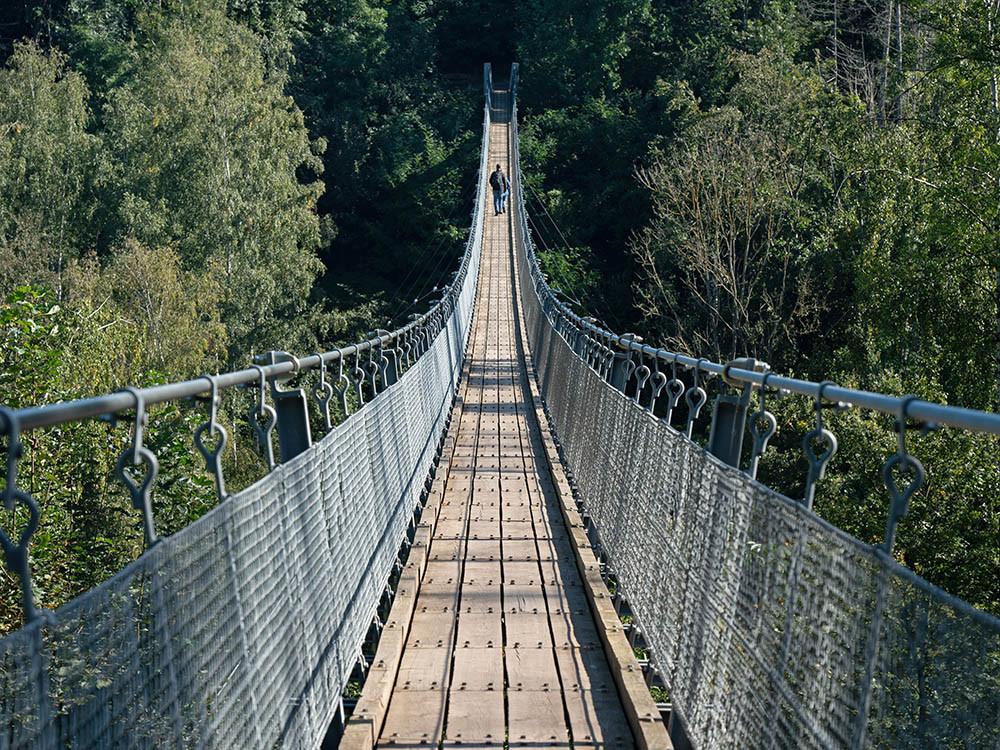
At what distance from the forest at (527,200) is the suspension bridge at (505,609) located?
131cm

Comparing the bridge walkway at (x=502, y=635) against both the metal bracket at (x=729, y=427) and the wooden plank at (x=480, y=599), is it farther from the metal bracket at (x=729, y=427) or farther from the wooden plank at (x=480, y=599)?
the metal bracket at (x=729, y=427)

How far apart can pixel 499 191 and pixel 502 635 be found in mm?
22193

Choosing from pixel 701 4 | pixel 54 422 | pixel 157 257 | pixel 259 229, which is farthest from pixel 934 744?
pixel 701 4

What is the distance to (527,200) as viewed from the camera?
32156mm

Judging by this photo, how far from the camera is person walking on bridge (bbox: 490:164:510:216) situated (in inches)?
974

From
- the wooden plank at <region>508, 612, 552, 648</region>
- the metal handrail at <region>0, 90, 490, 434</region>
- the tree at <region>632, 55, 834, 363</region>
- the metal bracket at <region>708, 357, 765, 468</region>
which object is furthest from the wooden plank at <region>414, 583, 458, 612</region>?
the tree at <region>632, 55, 834, 363</region>

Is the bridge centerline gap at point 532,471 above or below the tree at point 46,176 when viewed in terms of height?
below

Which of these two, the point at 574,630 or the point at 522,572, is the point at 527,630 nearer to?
the point at 574,630

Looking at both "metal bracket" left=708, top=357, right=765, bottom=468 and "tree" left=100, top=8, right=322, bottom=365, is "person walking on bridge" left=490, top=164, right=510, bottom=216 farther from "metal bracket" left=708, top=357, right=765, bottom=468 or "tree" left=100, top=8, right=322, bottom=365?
"metal bracket" left=708, top=357, right=765, bottom=468

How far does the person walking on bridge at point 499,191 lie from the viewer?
974 inches

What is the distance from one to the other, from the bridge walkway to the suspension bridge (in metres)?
0.01

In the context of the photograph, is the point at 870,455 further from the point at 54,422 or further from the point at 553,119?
the point at 553,119

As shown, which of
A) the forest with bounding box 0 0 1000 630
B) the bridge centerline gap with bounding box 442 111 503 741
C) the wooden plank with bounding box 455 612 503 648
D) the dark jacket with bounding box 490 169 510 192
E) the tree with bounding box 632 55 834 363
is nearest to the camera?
the bridge centerline gap with bounding box 442 111 503 741

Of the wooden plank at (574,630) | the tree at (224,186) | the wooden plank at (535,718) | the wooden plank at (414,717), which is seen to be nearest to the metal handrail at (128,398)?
the wooden plank at (414,717)
